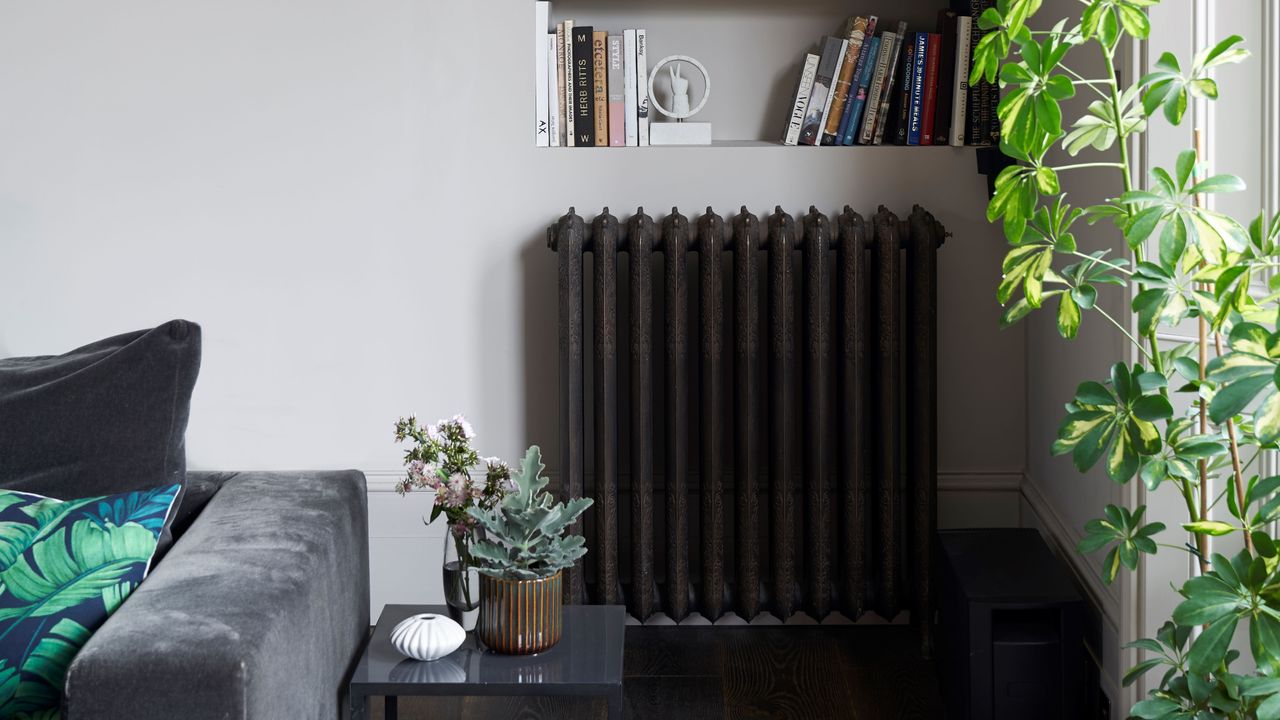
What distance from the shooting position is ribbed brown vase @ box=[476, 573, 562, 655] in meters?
1.74

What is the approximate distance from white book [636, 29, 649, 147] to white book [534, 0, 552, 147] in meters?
0.21

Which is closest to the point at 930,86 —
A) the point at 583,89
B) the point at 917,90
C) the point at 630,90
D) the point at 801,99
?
the point at 917,90

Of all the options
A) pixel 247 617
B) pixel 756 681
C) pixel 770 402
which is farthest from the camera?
pixel 770 402

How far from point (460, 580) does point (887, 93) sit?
1.56 m

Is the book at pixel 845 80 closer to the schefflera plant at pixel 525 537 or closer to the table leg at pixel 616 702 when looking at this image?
the schefflera plant at pixel 525 537

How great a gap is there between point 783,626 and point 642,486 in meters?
0.52

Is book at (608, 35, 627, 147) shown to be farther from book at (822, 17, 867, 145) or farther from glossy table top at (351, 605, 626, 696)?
glossy table top at (351, 605, 626, 696)

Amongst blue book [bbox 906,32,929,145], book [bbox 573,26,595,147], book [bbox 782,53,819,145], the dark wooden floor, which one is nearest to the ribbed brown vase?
the dark wooden floor

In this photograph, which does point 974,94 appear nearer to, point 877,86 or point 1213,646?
point 877,86

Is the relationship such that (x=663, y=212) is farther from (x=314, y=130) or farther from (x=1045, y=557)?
(x=1045, y=557)

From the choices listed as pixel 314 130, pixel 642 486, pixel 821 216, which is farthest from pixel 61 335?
pixel 821 216

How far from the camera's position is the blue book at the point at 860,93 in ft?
8.83

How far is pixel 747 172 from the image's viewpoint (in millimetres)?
2744

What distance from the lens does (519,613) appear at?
5.73 feet
